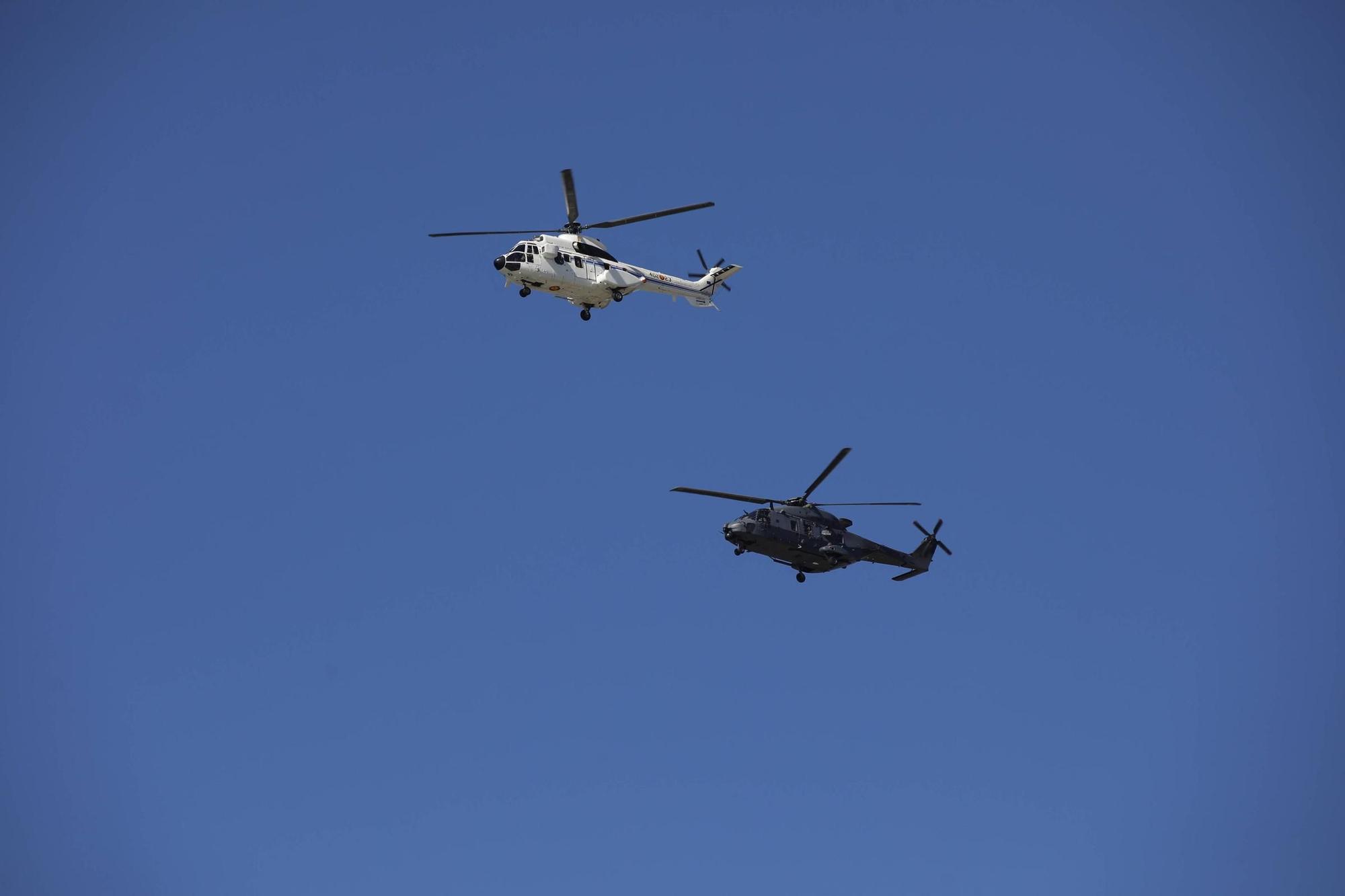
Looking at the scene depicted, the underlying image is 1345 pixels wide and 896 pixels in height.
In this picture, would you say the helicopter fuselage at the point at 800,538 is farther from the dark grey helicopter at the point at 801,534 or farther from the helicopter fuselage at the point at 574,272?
the helicopter fuselage at the point at 574,272

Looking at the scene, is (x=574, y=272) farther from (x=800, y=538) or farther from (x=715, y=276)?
(x=800, y=538)

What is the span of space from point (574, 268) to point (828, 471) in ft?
44.7

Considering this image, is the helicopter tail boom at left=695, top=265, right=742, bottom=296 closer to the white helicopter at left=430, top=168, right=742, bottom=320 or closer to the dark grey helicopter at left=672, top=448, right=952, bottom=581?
the white helicopter at left=430, top=168, right=742, bottom=320

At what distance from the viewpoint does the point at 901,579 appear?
70.1 m

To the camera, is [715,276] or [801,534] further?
[715,276]

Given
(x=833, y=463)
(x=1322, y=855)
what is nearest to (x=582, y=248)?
(x=833, y=463)

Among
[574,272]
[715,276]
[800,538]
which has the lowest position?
[800,538]

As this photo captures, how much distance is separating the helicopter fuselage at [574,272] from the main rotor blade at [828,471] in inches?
472

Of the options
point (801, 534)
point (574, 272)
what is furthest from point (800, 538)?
point (574, 272)

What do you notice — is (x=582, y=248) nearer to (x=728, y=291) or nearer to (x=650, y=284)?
(x=650, y=284)

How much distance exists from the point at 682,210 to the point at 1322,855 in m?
135

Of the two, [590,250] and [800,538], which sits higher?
[590,250]

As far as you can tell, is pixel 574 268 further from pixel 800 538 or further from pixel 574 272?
pixel 800 538

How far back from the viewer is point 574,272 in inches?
2566
